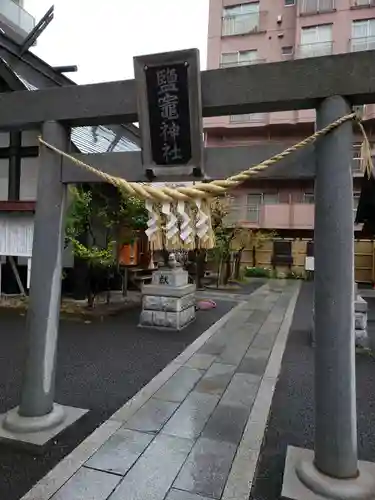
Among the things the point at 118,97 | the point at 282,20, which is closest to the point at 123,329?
the point at 118,97

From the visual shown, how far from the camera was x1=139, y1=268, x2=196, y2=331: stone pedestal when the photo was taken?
774 cm

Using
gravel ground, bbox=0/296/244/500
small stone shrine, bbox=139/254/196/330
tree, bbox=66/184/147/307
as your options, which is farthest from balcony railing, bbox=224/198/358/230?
gravel ground, bbox=0/296/244/500

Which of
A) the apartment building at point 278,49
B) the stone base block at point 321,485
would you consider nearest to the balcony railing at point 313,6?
the apartment building at point 278,49

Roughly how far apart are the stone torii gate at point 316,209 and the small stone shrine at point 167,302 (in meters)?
4.39

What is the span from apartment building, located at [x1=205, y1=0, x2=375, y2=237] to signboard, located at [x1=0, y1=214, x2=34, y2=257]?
13.2 metres

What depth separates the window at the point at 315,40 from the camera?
20188 millimetres

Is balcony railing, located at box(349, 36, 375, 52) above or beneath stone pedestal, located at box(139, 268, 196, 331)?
above

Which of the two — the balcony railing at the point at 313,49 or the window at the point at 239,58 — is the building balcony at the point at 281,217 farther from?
the window at the point at 239,58

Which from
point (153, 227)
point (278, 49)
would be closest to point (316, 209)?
point (153, 227)

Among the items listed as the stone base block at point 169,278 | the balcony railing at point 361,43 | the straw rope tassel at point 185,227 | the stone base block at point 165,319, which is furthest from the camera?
the balcony railing at point 361,43

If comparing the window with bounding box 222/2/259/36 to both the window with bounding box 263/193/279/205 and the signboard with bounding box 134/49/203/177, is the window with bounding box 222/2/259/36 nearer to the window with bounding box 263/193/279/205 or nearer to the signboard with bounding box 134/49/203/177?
the window with bounding box 263/193/279/205

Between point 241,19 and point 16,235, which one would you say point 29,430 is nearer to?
point 16,235

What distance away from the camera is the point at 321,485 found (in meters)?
2.44

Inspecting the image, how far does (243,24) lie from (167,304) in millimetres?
20930
